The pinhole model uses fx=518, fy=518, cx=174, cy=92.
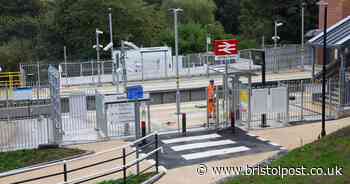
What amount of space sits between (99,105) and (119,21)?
32813 mm

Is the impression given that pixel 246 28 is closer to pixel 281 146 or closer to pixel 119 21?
pixel 119 21

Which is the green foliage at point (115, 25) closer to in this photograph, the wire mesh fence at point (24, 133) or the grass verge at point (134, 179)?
the wire mesh fence at point (24, 133)

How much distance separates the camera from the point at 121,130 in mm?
21438

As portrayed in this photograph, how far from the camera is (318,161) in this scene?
11.9m

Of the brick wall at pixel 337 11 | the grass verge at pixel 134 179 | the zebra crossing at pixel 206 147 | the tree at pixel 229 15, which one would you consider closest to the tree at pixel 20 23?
the tree at pixel 229 15

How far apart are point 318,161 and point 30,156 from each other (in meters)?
9.40

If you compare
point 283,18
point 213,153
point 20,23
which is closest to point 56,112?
point 213,153

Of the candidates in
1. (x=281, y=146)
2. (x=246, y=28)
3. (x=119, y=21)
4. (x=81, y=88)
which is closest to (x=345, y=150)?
(x=281, y=146)

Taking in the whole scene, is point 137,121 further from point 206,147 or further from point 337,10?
point 337,10

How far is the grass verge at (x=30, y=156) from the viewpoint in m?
15.9

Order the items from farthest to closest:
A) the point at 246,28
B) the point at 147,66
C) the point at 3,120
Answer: the point at 246,28, the point at 147,66, the point at 3,120

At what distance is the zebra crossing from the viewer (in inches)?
654

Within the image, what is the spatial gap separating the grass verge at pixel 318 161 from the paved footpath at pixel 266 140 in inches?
90.1

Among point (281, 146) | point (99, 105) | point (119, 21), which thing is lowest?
point (281, 146)
